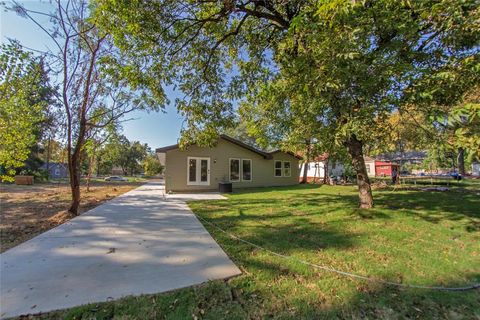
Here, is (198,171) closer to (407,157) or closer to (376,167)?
(407,157)

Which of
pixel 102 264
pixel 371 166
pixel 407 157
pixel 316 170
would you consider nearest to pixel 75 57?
pixel 102 264

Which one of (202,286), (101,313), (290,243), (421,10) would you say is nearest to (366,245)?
(290,243)

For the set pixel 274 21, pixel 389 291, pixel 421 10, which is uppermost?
pixel 274 21

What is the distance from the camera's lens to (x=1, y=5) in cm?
593

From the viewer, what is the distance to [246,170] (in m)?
17.3

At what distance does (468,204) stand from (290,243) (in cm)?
851

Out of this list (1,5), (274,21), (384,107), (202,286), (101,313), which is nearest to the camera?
(101,313)

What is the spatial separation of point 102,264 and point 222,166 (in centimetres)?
1244

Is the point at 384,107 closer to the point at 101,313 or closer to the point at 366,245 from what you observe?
the point at 366,245

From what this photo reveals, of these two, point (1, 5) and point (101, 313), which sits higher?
point (1, 5)

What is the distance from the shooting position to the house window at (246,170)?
674 inches

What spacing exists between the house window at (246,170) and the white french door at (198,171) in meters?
2.91

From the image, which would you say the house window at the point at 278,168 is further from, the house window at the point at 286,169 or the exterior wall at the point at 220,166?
the house window at the point at 286,169

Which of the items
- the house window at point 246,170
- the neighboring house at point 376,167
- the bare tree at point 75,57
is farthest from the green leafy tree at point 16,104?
the neighboring house at point 376,167
